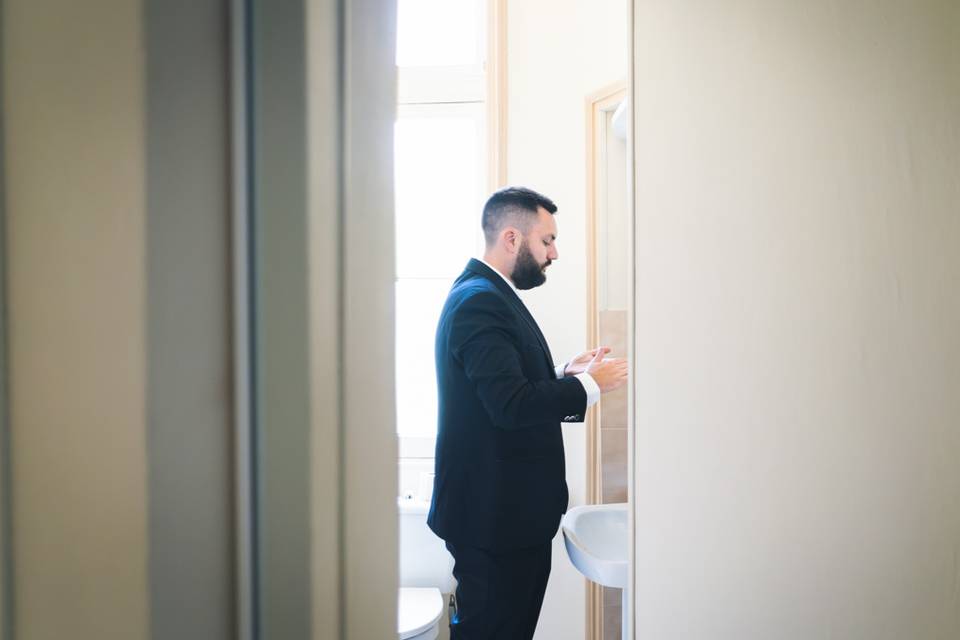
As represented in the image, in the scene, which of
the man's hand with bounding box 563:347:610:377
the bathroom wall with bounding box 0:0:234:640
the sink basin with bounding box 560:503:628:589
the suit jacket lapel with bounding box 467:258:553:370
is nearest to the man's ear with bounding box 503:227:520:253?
the suit jacket lapel with bounding box 467:258:553:370

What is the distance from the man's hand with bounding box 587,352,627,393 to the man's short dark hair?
480mm

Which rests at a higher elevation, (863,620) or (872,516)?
(872,516)

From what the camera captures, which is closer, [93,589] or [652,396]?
[93,589]

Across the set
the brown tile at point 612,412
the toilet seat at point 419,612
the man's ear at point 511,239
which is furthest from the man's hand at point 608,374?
the toilet seat at point 419,612

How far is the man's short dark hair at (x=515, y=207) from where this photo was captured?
1.69m

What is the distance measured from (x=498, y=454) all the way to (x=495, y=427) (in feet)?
0.23

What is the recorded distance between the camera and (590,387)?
1461 mm

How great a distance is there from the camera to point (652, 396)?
39.6 inches

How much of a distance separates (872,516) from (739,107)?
0.57 metres

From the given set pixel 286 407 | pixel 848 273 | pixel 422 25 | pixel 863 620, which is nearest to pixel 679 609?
pixel 863 620

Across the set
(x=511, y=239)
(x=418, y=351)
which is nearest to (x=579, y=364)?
(x=511, y=239)

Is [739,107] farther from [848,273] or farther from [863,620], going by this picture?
[863,620]

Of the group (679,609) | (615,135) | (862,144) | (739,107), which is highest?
(615,135)

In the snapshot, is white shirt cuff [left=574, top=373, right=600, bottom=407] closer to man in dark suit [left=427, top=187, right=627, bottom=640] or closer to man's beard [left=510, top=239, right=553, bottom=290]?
man in dark suit [left=427, top=187, right=627, bottom=640]
